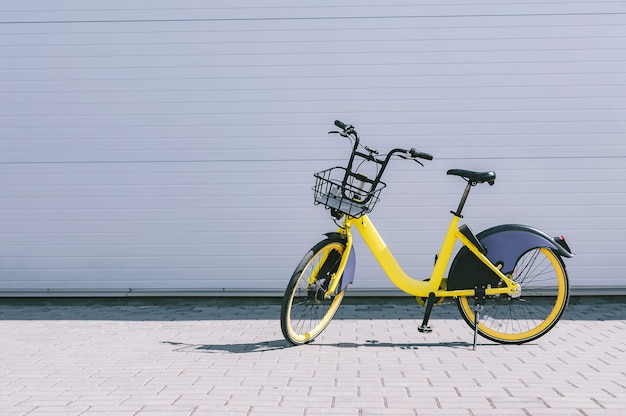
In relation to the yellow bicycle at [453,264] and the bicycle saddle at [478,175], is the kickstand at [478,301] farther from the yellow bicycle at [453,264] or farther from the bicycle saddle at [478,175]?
the bicycle saddle at [478,175]

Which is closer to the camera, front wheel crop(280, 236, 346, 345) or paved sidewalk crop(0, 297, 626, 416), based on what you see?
paved sidewalk crop(0, 297, 626, 416)

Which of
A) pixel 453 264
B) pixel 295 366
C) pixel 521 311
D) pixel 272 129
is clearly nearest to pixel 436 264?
pixel 453 264

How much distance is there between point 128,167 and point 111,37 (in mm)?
1374

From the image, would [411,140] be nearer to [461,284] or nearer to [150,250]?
[461,284]

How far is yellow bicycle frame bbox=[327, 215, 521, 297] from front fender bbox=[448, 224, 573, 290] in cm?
5

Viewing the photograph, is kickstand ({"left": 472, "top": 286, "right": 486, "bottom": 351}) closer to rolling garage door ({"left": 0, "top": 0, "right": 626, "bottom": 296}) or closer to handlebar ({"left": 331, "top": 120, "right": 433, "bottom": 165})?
handlebar ({"left": 331, "top": 120, "right": 433, "bottom": 165})

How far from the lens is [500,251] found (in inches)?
202

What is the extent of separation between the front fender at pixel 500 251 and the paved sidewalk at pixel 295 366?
51 centimetres

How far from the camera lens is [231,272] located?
7273 millimetres

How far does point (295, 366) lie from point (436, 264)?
1437 mm

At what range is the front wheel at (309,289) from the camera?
493cm

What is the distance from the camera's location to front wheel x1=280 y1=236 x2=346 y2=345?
4.93 meters

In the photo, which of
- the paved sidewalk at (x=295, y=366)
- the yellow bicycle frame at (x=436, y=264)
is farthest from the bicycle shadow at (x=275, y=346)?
the yellow bicycle frame at (x=436, y=264)

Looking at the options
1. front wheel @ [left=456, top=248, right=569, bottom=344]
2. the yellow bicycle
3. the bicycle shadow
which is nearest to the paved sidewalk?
the bicycle shadow
